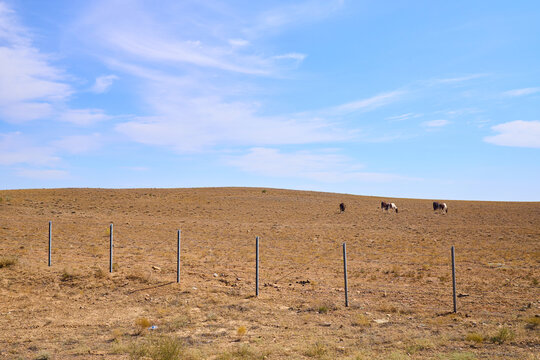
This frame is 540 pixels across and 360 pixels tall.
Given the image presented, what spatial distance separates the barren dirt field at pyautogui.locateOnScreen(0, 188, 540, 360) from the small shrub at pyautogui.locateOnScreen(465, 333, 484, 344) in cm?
2

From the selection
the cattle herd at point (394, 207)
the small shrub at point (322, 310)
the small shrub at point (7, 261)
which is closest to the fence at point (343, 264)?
the small shrub at point (322, 310)

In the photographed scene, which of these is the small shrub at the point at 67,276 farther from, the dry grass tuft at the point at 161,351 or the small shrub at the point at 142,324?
the dry grass tuft at the point at 161,351

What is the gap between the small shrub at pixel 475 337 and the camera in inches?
324

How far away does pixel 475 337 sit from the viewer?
8281 millimetres

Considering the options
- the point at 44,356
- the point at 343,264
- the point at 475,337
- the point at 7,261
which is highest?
the point at 7,261

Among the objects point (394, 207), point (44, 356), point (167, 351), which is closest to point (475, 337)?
point (167, 351)

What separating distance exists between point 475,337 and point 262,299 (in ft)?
19.6

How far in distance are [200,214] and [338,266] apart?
28845 mm

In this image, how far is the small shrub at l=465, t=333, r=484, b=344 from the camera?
823 cm

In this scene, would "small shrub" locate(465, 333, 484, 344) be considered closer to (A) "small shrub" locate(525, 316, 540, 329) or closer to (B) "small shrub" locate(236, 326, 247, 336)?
(A) "small shrub" locate(525, 316, 540, 329)

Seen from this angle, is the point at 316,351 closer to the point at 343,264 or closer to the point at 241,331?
the point at 241,331

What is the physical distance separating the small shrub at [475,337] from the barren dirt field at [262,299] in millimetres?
22

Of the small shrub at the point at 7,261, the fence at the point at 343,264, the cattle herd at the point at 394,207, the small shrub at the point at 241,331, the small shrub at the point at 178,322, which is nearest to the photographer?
the small shrub at the point at 241,331

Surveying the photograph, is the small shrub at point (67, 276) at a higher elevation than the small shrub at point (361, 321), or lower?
higher
